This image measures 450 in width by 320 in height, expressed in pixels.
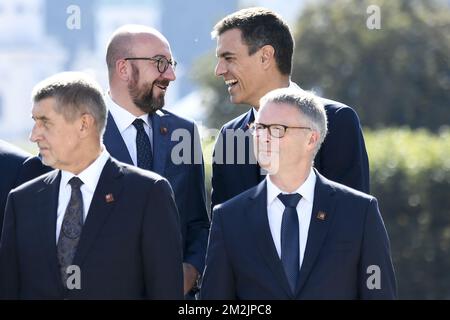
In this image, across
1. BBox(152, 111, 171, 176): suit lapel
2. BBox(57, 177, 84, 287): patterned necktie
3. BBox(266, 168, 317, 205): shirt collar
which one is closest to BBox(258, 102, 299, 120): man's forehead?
BBox(266, 168, 317, 205): shirt collar

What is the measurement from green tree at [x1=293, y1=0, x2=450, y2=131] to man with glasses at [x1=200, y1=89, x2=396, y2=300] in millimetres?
25029

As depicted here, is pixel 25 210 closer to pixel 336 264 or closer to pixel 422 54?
pixel 336 264

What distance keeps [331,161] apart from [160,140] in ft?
2.70

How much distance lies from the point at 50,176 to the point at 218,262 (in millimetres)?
796

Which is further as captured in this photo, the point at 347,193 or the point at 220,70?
the point at 220,70

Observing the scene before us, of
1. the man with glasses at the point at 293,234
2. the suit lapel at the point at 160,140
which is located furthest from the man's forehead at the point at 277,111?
the suit lapel at the point at 160,140

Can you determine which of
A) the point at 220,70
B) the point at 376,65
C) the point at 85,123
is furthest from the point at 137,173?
the point at 376,65

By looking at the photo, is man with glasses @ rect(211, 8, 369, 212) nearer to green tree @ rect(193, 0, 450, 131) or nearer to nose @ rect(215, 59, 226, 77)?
nose @ rect(215, 59, 226, 77)

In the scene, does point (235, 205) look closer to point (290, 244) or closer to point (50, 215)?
point (290, 244)

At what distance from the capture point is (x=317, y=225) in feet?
17.5

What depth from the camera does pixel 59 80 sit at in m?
5.39

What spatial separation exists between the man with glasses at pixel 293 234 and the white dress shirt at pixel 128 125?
114 centimetres

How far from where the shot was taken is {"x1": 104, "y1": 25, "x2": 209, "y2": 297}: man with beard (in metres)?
6.39
